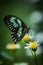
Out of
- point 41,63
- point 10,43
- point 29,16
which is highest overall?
point 29,16

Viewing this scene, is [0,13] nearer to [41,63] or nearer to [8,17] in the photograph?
[8,17]

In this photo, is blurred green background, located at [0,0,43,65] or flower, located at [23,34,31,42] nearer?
flower, located at [23,34,31,42]

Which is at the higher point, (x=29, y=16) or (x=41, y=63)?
(x=29, y=16)

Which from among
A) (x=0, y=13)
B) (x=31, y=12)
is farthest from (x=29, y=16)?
(x=0, y=13)

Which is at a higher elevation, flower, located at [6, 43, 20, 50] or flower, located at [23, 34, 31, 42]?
flower, located at [23, 34, 31, 42]
